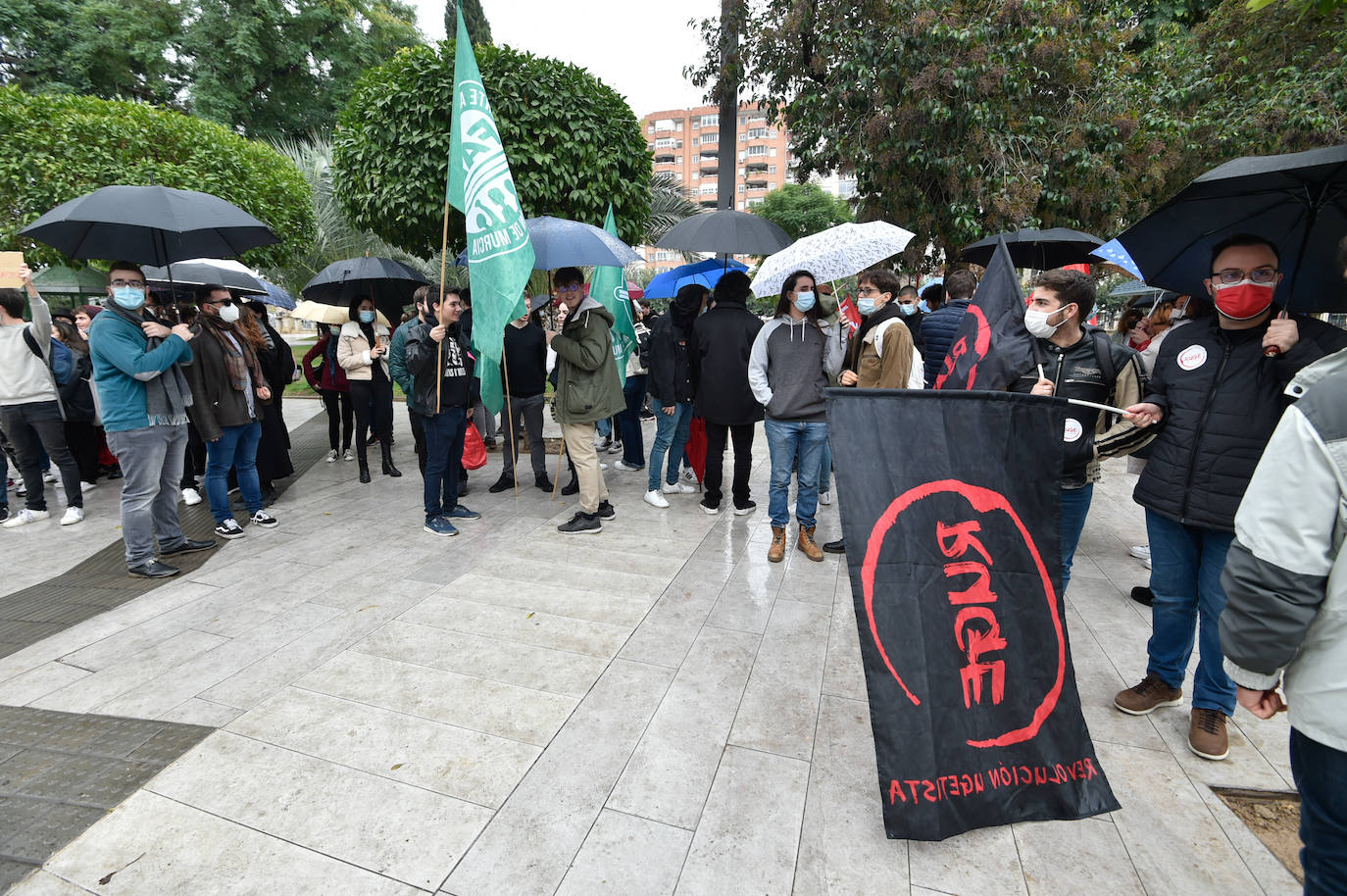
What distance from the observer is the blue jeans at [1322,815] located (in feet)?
4.71

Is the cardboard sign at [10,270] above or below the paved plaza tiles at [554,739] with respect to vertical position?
above

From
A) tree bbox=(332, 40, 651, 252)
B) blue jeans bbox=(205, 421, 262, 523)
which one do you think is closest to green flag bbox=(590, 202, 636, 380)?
tree bbox=(332, 40, 651, 252)

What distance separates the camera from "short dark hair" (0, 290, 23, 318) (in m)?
5.39

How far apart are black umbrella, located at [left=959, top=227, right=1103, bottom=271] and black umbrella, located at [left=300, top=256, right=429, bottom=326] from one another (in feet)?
20.4

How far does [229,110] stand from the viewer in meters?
19.6

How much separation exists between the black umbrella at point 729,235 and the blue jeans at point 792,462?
1.68m

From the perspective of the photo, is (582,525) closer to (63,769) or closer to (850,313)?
(850,313)

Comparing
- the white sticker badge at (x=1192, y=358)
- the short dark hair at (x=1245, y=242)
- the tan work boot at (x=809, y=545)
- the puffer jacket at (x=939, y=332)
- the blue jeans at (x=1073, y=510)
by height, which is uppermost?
the short dark hair at (x=1245, y=242)

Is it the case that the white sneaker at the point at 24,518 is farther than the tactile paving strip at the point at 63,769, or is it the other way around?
the white sneaker at the point at 24,518

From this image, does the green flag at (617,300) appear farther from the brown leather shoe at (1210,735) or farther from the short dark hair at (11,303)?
the short dark hair at (11,303)

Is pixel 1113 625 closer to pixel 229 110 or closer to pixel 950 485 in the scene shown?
pixel 950 485

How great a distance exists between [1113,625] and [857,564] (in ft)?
8.90

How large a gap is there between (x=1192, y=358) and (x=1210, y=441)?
1.13ft

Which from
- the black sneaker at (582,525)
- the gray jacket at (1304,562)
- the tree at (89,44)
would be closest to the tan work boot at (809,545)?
the black sneaker at (582,525)
